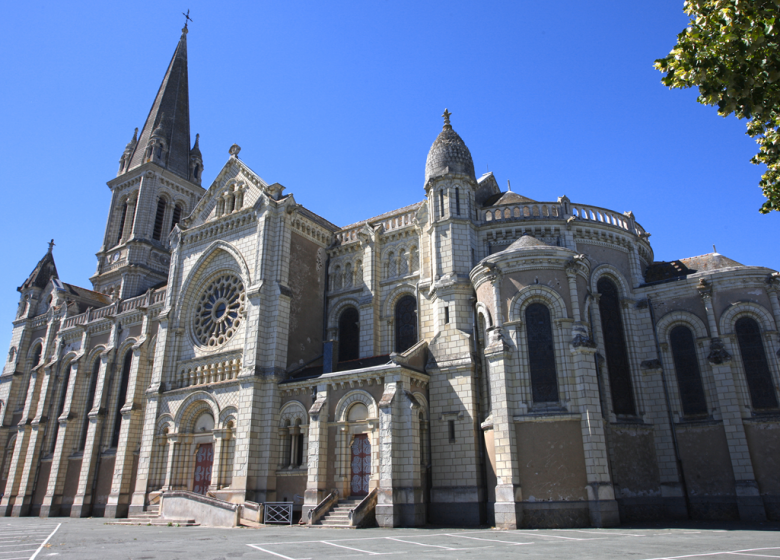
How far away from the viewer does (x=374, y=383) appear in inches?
883

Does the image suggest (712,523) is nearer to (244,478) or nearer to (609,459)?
(609,459)

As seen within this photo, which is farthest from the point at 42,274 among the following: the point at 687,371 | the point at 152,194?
the point at 687,371

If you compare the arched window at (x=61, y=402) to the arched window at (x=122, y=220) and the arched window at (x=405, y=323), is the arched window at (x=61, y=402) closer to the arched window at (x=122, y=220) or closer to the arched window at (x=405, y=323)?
the arched window at (x=122, y=220)

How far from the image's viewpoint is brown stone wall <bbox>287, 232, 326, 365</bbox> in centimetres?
2753

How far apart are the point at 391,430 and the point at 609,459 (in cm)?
821

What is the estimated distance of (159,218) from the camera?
1857 inches

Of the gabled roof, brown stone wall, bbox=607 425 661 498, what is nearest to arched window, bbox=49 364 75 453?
the gabled roof

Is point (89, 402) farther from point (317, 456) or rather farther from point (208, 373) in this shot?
point (317, 456)

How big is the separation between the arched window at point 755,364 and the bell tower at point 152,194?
37751 millimetres

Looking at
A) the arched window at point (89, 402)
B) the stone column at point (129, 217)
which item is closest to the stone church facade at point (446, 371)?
the arched window at point (89, 402)

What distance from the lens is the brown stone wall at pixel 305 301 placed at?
27531 millimetres

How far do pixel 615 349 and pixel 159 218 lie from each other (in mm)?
38309

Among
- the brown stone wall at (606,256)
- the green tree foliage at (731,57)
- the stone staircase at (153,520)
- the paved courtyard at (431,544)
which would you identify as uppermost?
the brown stone wall at (606,256)

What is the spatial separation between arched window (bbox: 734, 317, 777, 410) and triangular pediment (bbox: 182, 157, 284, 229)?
73.2 ft
